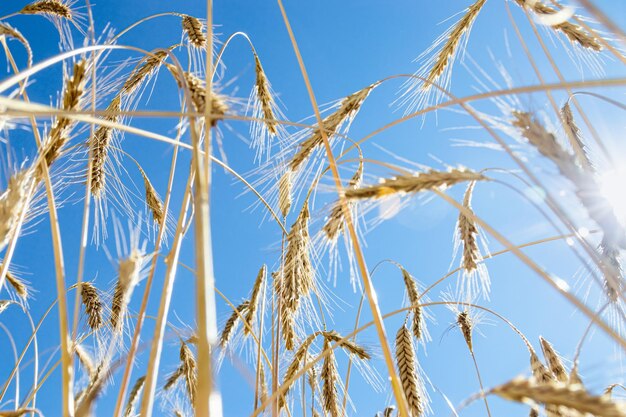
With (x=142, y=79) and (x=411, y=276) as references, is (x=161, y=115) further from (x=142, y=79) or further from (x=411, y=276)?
(x=411, y=276)

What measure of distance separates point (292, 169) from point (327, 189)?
2.14 feet

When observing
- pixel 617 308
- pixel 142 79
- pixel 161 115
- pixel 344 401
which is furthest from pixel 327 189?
pixel 142 79

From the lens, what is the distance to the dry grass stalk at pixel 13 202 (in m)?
1.29

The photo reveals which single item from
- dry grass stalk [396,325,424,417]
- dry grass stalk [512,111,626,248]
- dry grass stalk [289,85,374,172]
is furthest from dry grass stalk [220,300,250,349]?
dry grass stalk [512,111,626,248]

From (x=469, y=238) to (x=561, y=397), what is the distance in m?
1.31

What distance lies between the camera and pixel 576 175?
3.88 feet

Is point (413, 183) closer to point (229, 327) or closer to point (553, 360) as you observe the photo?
point (553, 360)

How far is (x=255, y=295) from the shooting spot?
3043 mm

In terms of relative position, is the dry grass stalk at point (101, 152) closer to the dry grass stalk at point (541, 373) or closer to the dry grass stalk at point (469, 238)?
the dry grass stalk at point (469, 238)

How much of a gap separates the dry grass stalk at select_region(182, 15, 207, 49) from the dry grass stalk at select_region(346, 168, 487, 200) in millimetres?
1720

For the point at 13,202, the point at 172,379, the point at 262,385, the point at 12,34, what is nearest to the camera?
the point at 13,202

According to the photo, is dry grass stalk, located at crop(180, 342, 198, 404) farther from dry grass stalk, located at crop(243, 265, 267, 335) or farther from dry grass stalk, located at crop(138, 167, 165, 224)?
dry grass stalk, located at crop(138, 167, 165, 224)

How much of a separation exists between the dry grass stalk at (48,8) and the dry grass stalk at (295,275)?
172 centimetres

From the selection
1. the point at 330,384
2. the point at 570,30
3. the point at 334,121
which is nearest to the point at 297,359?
the point at 330,384
